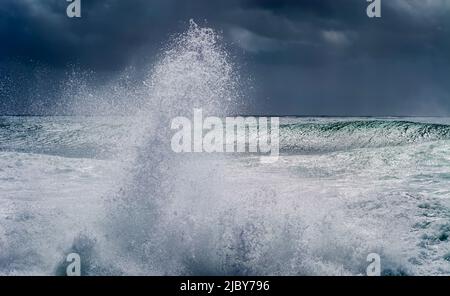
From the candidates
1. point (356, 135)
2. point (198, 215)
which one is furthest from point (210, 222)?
point (356, 135)

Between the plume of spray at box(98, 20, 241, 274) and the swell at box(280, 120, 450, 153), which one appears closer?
the plume of spray at box(98, 20, 241, 274)

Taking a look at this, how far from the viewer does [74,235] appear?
219 inches

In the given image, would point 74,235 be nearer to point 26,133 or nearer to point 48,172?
point 48,172

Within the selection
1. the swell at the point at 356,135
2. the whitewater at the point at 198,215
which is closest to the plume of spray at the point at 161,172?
the whitewater at the point at 198,215

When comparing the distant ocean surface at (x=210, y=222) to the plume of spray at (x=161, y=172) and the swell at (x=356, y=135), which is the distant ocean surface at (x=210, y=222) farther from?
the swell at (x=356, y=135)

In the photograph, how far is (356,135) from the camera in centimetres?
2303

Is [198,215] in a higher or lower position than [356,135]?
lower

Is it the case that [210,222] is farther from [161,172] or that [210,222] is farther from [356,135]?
[356,135]

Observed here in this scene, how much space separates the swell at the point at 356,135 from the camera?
20.1 m

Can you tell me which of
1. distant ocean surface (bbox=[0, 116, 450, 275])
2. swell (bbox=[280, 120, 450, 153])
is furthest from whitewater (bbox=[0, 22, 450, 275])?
swell (bbox=[280, 120, 450, 153])

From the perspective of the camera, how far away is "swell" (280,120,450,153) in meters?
20.1

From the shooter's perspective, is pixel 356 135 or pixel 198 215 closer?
pixel 198 215

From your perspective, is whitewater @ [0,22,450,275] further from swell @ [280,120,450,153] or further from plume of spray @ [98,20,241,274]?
swell @ [280,120,450,153]

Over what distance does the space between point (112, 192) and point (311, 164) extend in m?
8.29
